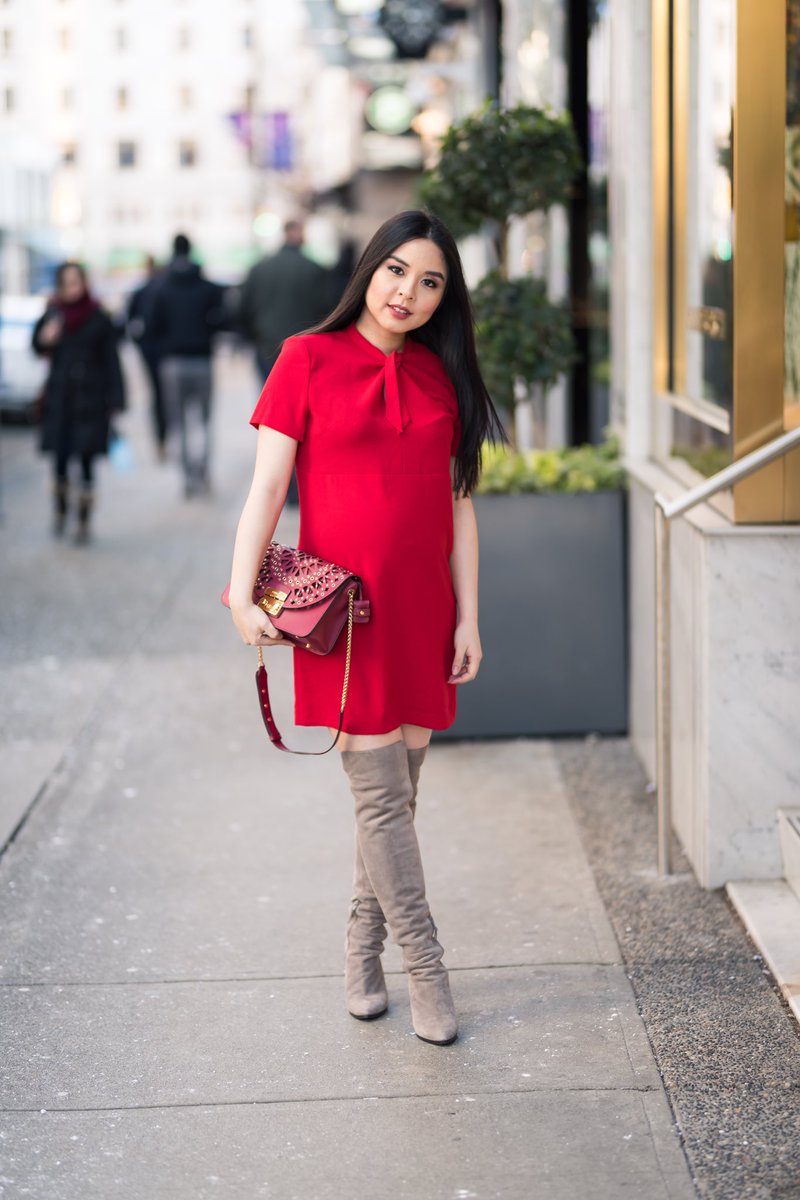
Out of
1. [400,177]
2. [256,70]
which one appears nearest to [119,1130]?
[400,177]

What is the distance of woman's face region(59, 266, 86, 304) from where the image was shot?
35.6 feet

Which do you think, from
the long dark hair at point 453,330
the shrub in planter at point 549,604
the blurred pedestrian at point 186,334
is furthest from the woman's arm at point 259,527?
the blurred pedestrian at point 186,334

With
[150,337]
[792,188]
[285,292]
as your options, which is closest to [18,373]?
[150,337]

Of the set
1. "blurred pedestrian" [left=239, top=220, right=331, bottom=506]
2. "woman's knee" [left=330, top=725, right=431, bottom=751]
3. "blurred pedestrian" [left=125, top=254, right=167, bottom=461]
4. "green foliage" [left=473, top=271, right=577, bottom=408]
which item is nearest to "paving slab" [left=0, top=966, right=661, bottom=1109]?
"woman's knee" [left=330, top=725, right=431, bottom=751]

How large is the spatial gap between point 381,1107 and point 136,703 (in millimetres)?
3869

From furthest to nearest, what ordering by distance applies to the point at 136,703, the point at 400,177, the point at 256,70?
the point at 256,70 < the point at 400,177 < the point at 136,703

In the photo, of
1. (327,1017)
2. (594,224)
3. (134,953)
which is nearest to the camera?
(327,1017)

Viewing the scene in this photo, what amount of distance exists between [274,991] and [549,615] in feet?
7.87

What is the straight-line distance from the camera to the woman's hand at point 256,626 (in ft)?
11.6

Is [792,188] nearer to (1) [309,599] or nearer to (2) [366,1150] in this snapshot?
(1) [309,599]

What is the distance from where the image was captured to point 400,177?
27.8 meters

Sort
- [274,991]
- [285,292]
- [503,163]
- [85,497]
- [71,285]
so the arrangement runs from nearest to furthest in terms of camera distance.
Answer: [274,991] → [503,163] → [71,285] → [85,497] → [285,292]

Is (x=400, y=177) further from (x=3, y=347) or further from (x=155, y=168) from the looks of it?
(x=155, y=168)

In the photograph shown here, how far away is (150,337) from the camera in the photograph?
13.3 meters
